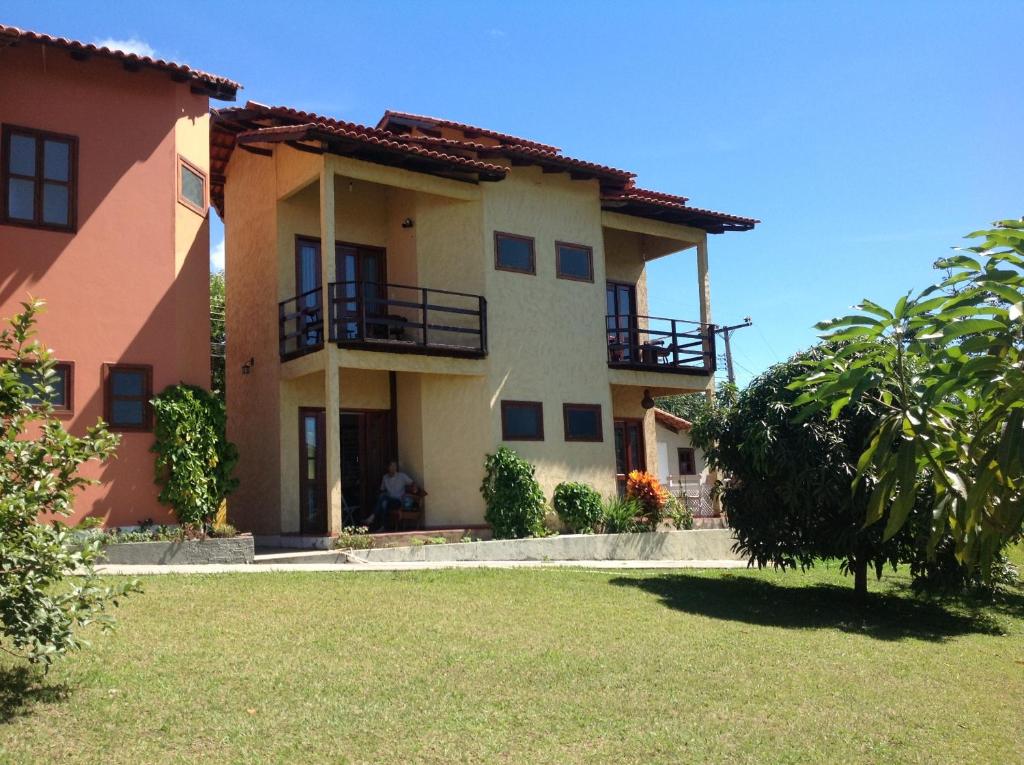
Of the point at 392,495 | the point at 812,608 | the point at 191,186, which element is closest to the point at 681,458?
the point at 392,495

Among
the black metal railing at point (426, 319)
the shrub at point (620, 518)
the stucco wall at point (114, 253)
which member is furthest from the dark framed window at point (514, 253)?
the stucco wall at point (114, 253)

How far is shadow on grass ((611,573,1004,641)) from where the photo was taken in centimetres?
1163

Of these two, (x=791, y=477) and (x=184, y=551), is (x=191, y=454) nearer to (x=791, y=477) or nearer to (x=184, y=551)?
(x=184, y=551)

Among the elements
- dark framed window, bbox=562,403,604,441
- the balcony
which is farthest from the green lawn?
dark framed window, bbox=562,403,604,441

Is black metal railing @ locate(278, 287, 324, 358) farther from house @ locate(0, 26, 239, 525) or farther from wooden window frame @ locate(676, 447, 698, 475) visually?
wooden window frame @ locate(676, 447, 698, 475)

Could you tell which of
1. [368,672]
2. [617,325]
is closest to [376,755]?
[368,672]

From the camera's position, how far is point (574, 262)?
19562mm

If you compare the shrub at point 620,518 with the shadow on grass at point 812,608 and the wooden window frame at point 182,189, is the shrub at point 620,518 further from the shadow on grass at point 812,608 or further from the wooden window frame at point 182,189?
the wooden window frame at point 182,189

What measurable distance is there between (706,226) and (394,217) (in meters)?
7.52

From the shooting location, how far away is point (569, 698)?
24.3ft

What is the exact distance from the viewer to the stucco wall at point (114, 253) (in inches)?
531

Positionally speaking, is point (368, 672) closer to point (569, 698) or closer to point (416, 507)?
point (569, 698)

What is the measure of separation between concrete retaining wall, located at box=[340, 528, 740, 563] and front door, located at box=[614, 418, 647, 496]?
8.63ft

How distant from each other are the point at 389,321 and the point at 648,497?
6576 mm
